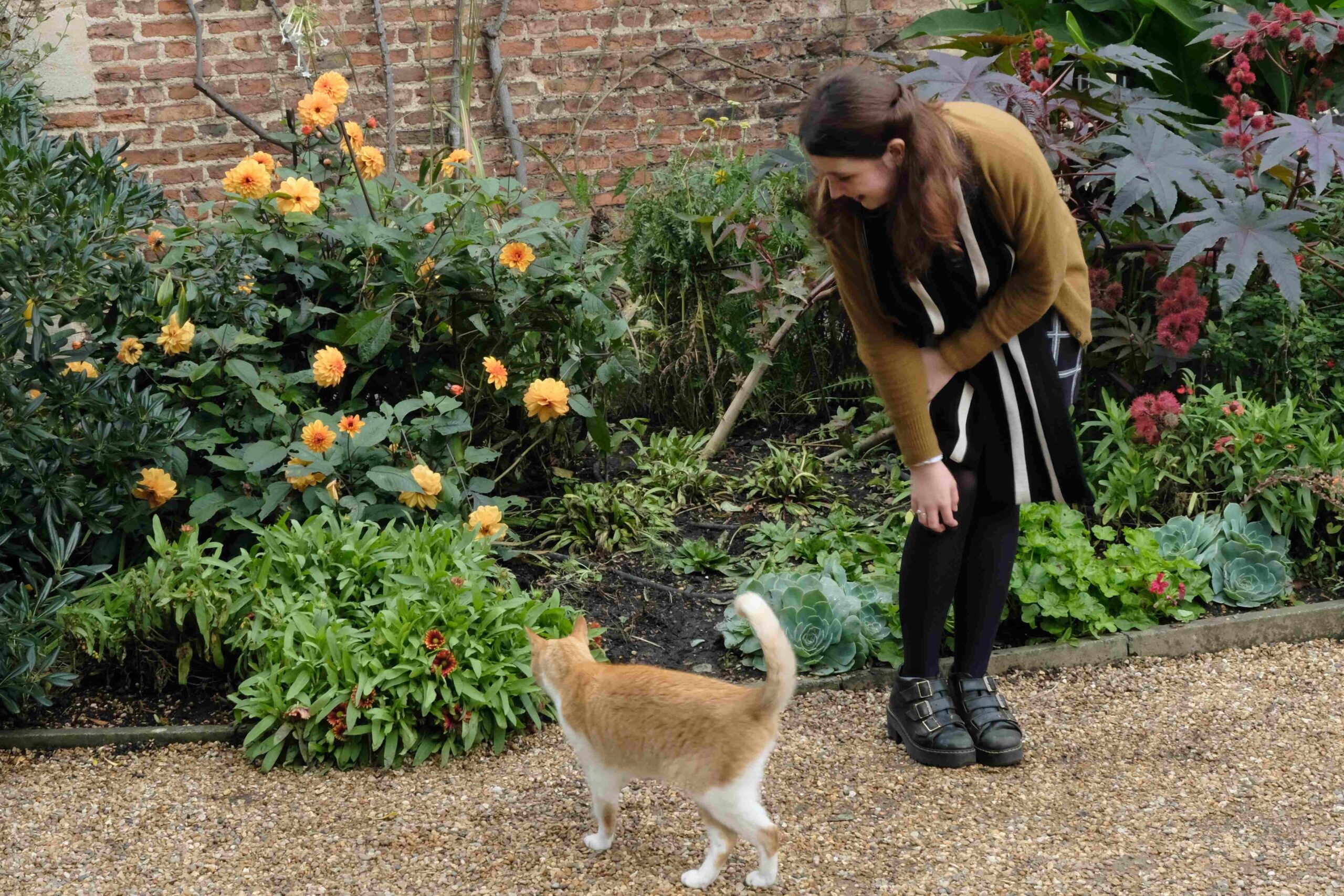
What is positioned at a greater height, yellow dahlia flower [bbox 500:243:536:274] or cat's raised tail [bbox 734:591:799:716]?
yellow dahlia flower [bbox 500:243:536:274]

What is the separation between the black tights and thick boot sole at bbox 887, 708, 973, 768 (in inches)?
6.5

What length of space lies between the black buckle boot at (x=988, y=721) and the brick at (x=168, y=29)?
4807mm

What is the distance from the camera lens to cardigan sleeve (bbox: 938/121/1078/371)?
230 cm

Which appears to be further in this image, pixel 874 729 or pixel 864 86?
pixel 874 729

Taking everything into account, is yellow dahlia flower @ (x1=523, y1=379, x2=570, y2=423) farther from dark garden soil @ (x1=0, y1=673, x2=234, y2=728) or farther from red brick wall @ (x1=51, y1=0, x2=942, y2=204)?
red brick wall @ (x1=51, y1=0, x2=942, y2=204)

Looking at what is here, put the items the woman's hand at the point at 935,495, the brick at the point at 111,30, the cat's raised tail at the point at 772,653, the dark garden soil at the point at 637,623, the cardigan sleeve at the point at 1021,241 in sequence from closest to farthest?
the cat's raised tail at the point at 772,653, the cardigan sleeve at the point at 1021,241, the woman's hand at the point at 935,495, the dark garden soil at the point at 637,623, the brick at the point at 111,30

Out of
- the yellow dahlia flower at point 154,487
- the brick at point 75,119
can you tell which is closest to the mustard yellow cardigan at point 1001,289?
the yellow dahlia flower at point 154,487

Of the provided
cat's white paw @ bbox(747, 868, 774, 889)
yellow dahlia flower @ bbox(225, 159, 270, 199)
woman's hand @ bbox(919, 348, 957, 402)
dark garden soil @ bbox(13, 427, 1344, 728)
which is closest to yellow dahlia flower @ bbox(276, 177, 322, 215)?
yellow dahlia flower @ bbox(225, 159, 270, 199)

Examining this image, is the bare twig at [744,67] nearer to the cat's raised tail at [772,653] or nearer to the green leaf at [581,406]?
the green leaf at [581,406]

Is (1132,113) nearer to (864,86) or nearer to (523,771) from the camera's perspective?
(864,86)

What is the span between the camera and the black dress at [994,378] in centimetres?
242

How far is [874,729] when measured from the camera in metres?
2.93

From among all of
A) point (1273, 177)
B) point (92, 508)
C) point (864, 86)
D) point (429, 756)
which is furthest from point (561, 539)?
point (1273, 177)

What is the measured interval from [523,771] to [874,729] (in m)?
0.87
